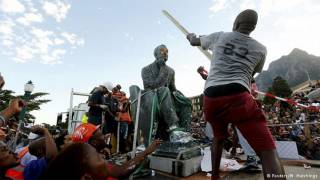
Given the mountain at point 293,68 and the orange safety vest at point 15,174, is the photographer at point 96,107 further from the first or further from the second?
the mountain at point 293,68

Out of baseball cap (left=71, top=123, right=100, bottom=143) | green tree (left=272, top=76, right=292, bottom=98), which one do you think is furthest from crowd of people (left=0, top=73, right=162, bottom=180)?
green tree (left=272, top=76, right=292, bottom=98)

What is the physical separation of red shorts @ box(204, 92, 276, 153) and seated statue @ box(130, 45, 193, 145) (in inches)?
78.3

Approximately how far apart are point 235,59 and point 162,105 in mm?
2286

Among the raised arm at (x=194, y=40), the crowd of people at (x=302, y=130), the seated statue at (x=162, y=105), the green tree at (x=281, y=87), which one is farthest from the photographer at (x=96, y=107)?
the green tree at (x=281, y=87)

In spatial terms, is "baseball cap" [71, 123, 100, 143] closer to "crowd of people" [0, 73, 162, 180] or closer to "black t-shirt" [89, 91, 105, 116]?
"crowd of people" [0, 73, 162, 180]

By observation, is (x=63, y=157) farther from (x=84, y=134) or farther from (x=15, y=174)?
(x=15, y=174)

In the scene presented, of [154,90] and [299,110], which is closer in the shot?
[154,90]

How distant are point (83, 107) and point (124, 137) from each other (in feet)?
9.56

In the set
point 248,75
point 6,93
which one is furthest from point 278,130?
point 6,93

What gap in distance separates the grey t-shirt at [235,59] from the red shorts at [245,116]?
16cm

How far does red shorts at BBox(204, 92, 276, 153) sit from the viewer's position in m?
2.41

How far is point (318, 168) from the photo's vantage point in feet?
14.3

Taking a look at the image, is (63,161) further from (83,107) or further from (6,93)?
(6,93)

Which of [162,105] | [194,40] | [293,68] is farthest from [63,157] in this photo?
[293,68]
